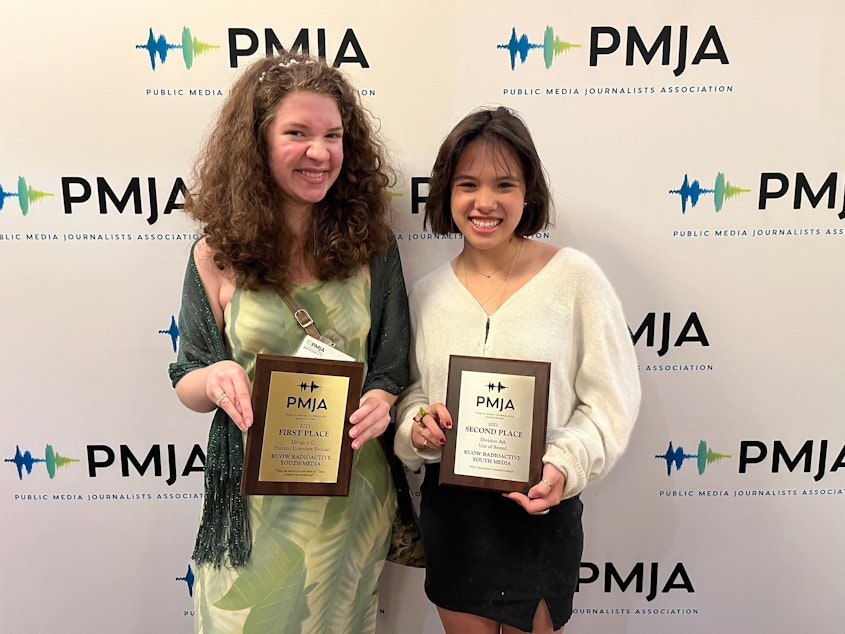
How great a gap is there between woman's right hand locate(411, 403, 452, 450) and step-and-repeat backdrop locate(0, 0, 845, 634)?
1.69ft

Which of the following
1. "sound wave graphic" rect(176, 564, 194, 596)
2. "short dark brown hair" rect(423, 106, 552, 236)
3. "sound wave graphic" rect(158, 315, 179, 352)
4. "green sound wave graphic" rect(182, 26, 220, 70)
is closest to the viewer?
"short dark brown hair" rect(423, 106, 552, 236)

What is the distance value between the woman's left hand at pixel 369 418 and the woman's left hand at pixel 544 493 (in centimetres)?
28

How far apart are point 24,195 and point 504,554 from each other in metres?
1.48

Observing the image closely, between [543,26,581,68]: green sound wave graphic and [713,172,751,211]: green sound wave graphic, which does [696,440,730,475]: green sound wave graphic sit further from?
[543,26,581,68]: green sound wave graphic

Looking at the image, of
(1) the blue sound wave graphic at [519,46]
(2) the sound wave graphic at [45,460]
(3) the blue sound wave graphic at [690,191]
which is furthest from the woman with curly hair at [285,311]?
(3) the blue sound wave graphic at [690,191]

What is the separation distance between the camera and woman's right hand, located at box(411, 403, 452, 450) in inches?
47.4

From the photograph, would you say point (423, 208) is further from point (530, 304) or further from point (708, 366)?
point (708, 366)

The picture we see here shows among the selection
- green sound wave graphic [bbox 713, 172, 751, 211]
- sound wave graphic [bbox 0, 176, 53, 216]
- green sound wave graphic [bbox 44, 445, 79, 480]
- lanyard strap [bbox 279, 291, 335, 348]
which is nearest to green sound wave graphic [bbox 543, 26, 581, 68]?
green sound wave graphic [bbox 713, 172, 751, 211]

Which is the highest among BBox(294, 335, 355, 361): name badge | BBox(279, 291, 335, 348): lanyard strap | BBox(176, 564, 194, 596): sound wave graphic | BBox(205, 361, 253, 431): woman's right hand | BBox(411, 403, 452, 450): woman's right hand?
BBox(279, 291, 335, 348): lanyard strap

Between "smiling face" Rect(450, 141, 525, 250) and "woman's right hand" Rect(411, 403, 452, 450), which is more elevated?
"smiling face" Rect(450, 141, 525, 250)

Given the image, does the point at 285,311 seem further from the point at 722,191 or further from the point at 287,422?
the point at 722,191

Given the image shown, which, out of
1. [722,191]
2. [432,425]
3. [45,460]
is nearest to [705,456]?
[722,191]

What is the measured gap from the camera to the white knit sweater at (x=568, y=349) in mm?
1243

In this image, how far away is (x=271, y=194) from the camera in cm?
127
